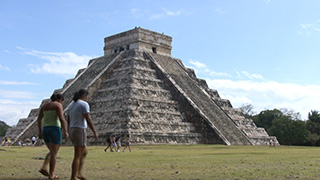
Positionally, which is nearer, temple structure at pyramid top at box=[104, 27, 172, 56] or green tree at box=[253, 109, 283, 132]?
temple structure at pyramid top at box=[104, 27, 172, 56]

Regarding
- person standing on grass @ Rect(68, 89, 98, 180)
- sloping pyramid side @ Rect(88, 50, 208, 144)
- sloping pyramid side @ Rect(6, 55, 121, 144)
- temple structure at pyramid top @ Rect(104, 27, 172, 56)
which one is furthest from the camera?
temple structure at pyramid top @ Rect(104, 27, 172, 56)

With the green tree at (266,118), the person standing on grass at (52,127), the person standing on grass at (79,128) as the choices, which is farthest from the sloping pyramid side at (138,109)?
the green tree at (266,118)

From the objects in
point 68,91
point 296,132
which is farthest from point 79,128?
point 296,132

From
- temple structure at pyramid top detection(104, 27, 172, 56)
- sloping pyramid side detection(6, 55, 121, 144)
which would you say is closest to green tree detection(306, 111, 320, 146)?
temple structure at pyramid top detection(104, 27, 172, 56)

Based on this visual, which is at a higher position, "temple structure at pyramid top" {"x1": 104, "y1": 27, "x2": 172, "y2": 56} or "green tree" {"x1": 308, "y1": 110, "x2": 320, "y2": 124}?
"temple structure at pyramid top" {"x1": 104, "y1": 27, "x2": 172, "y2": 56}

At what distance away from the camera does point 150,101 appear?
28.7 metres

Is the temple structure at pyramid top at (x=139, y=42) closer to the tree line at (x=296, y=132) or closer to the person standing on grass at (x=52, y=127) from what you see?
the tree line at (x=296, y=132)

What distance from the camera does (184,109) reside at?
30.1 meters

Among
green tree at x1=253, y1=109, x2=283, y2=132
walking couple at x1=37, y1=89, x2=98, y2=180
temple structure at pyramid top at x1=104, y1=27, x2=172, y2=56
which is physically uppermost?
temple structure at pyramid top at x1=104, y1=27, x2=172, y2=56

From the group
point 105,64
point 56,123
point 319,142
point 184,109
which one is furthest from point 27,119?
point 319,142

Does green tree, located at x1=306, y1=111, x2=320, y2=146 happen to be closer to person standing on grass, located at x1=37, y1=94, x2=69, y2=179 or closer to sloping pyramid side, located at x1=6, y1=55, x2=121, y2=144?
sloping pyramid side, located at x1=6, y1=55, x2=121, y2=144

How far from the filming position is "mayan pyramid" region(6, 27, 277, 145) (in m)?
26.5

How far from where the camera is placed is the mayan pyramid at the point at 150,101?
86.8 feet

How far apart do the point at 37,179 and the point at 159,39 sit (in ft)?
104
